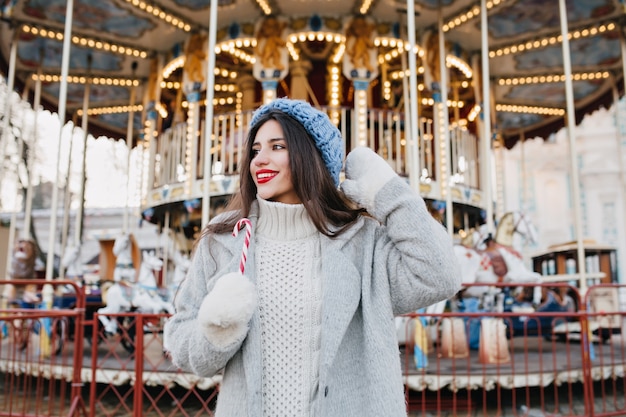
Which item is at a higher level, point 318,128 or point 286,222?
point 318,128

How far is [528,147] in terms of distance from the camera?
31156mm

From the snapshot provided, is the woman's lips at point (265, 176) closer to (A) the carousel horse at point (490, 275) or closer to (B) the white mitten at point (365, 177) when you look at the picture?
(B) the white mitten at point (365, 177)

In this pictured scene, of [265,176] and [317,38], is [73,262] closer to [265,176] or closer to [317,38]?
[317,38]

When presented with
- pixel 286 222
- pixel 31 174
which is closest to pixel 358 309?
pixel 286 222

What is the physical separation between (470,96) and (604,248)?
180 inches

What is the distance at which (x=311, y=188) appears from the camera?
1626mm

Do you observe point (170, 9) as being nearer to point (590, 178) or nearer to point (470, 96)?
point (470, 96)

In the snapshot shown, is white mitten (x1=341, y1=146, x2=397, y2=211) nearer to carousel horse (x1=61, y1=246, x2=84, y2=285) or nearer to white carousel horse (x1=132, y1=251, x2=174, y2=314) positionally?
white carousel horse (x1=132, y1=251, x2=174, y2=314)

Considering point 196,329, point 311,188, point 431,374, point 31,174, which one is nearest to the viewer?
point 196,329

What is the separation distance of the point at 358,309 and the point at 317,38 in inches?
365

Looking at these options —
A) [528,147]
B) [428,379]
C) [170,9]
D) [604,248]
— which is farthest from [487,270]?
[528,147]

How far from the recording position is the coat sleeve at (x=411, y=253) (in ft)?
4.95

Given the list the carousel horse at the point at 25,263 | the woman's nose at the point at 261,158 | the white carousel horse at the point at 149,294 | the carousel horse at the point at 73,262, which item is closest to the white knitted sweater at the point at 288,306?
the woman's nose at the point at 261,158

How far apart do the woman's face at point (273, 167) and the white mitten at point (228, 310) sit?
34 cm
